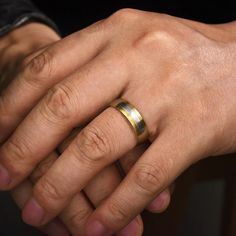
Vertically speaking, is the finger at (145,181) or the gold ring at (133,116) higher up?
the gold ring at (133,116)

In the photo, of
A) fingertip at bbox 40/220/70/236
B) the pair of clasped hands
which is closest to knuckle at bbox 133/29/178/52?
the pair of clasped hands

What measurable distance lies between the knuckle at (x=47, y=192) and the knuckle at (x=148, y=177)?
12 cm

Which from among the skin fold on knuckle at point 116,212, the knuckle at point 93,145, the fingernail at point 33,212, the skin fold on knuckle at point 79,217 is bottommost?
the skin fold on knuckle at point 79,217

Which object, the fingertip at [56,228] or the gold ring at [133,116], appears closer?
the gold ring at [133,116]

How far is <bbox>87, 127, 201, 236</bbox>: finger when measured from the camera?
0.61m

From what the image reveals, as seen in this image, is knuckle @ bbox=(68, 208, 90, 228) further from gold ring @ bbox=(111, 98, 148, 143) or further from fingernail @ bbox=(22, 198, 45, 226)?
gold ring @ bbox=(111, 98, 148, 143)

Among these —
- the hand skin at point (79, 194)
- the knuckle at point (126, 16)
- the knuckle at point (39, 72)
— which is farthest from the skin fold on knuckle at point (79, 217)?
the knuckle at point (126, 16)

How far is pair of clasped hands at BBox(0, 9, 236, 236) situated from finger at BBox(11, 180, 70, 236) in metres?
0.02

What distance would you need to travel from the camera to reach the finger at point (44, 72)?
67 centimetres

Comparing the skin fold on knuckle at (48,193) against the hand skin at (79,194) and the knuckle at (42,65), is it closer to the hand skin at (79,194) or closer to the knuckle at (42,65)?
the hand skin at (79,194)

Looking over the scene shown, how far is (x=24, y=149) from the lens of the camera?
0.64m

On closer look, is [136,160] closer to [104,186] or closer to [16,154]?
[104,186]

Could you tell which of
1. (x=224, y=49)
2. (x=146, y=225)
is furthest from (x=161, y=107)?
(x=146, y=225)

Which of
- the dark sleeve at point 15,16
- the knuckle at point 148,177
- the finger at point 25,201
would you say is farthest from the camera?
the dark sleeve at point 15,16
